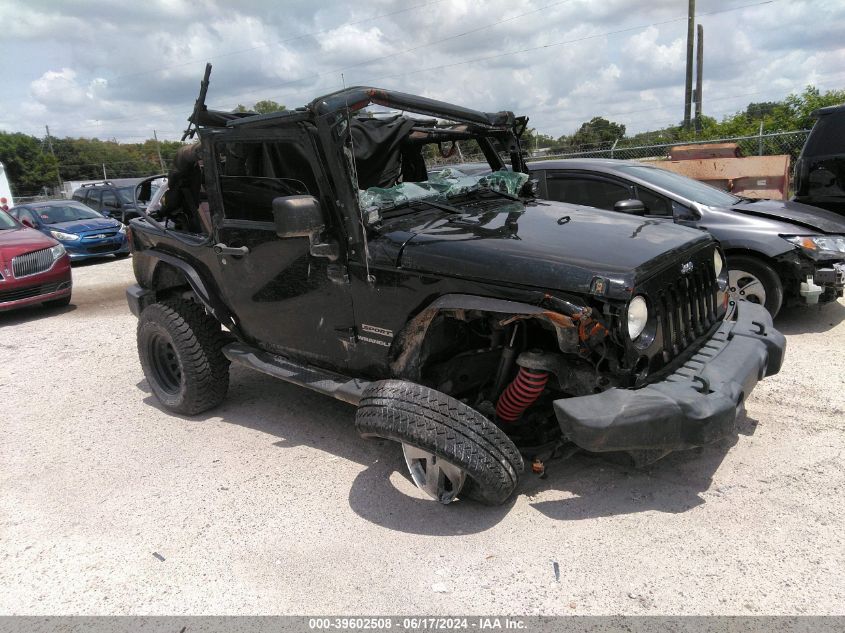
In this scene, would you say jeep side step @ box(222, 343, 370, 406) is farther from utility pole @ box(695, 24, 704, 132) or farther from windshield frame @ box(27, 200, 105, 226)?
utility pole @ box(695, 24, 704, 132)

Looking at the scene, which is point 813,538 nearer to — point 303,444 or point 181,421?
point 303,444

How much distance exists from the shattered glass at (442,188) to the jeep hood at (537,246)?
6.2 inches

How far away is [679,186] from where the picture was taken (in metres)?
6.14

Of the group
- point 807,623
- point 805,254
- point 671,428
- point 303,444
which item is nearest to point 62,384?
point 303,444

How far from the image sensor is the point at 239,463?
154 inches

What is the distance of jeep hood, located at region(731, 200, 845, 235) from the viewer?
5.56 meters

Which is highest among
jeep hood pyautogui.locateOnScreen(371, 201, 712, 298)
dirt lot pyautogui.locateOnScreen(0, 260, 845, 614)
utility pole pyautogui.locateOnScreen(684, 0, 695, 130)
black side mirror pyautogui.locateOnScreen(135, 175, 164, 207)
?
utility pole pyautogui.locateOnScreen(684, 0, 695, 130)

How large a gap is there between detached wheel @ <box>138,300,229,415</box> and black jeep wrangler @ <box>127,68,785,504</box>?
0.05ft

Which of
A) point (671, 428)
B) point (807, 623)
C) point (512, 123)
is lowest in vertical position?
point (807, 623)

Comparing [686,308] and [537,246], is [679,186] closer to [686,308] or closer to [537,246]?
[686,308]

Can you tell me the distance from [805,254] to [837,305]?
1407 millimetres

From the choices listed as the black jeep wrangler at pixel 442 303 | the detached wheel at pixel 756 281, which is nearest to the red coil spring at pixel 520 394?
the black jeep wrangler at pixel 442 303

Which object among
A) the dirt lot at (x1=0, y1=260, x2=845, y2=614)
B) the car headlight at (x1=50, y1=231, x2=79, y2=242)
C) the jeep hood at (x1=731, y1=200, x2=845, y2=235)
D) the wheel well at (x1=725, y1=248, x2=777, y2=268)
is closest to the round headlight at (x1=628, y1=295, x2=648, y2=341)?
the dirt lot at (x1=0, y1=260, x2=845, y2=614)

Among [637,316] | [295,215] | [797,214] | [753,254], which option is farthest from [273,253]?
[797,214]
